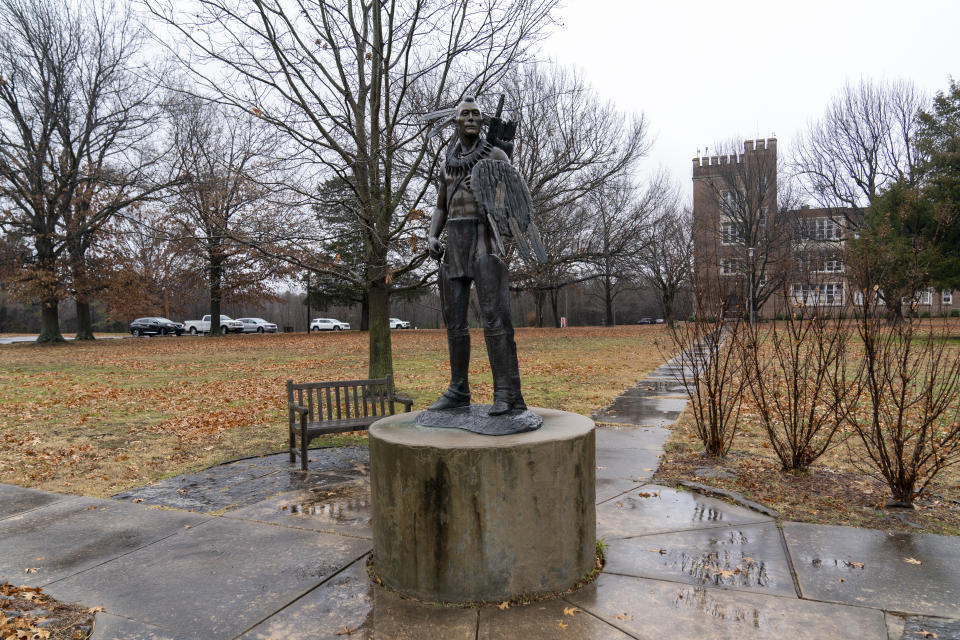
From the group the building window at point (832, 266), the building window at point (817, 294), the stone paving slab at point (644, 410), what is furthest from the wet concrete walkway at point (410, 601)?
the stone paving slab at point (644, 410)

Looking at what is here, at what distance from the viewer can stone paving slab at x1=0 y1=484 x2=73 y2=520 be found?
5020mm

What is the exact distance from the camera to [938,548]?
152 inches

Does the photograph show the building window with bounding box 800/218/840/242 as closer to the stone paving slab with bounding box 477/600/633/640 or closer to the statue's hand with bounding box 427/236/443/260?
the statue's hand with bounding box 427/236/443/260

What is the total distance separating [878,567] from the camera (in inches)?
141

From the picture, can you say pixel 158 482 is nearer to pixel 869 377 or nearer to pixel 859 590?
pixel 859 590

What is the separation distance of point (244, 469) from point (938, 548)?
6150 millimetres

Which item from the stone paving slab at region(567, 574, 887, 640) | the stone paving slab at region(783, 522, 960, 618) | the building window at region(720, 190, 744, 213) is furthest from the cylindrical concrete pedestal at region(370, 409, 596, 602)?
the building window at region(720, 190, 744, 213)

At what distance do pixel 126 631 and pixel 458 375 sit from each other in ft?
8.11

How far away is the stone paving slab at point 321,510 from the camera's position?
14.8 ft

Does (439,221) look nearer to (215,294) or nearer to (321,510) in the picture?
(321,510)

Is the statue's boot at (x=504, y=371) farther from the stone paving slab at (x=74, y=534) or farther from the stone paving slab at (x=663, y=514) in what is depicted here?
the stone paving slab at (x=74, y=534)

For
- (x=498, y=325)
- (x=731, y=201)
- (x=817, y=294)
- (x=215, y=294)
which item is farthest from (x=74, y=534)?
(x=731, y=201)

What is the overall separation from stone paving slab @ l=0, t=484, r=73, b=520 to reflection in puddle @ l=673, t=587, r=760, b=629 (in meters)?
5.30

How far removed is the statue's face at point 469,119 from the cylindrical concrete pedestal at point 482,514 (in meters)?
2.07
